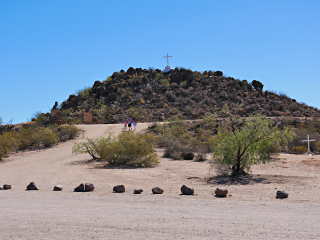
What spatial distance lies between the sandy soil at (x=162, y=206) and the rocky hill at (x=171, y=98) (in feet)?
116

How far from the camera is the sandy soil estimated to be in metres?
6.84

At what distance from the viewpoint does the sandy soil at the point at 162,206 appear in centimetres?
684

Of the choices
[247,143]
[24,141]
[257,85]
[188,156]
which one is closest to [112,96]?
[257,85]

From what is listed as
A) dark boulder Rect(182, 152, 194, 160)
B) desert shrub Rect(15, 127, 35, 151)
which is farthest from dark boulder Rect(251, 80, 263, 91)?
dark boulder Rect(182, 152, 194, 160)

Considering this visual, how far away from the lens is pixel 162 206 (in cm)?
972

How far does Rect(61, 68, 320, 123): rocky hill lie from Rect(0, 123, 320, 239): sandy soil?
3536 centimetres

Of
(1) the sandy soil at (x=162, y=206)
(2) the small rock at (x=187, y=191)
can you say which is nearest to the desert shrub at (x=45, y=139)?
(1) the sandy soil at (x=162, y=206)

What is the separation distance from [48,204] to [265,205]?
5.45m

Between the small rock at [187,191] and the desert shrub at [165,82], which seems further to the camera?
the desert shrub at [165,82]

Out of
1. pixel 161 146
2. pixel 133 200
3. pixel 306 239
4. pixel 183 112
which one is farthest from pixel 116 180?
pixel 183 112

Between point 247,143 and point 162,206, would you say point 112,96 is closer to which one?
point 247,143

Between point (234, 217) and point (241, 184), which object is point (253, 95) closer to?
point (241, 184)

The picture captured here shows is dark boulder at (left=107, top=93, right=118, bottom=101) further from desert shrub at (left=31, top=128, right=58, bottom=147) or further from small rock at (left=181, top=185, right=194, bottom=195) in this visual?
small rock at (left=181, top=185, right=194, bottom=195)

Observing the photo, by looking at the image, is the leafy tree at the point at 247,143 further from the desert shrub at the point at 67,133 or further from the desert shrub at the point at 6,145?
the desert shrub at the point at 67,133
